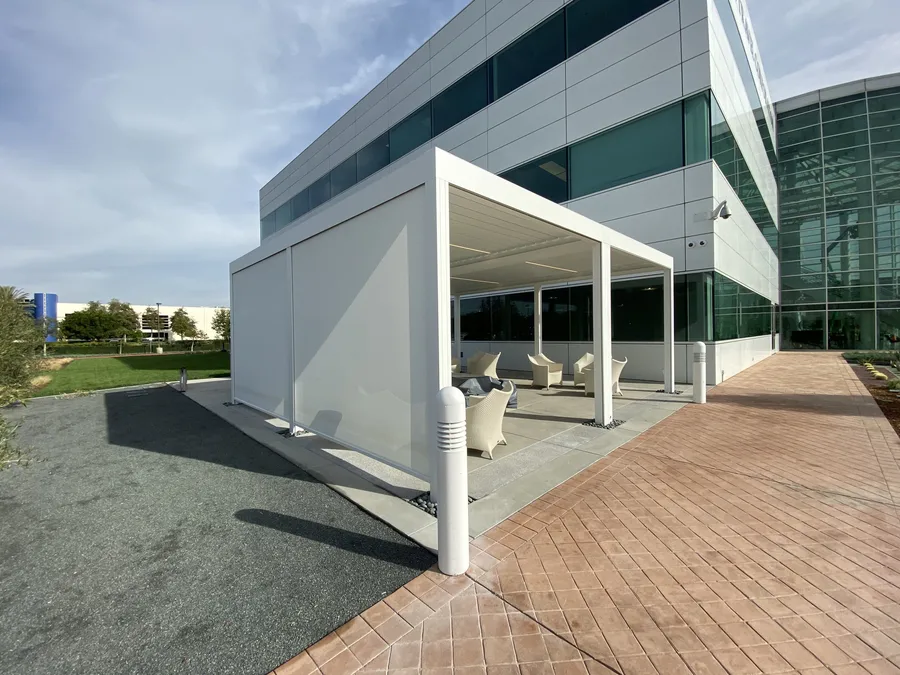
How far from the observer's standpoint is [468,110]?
16562mm

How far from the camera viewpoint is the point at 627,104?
1195 centimetres

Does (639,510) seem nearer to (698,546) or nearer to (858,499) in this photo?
(698,546)

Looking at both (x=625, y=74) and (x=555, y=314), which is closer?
(x=625, y=74)

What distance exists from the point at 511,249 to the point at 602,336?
263 cm

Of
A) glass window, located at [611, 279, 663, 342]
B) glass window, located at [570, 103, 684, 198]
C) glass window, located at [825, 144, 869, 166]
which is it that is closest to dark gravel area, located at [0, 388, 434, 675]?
glass window, located at [611, 279, 663, 342]

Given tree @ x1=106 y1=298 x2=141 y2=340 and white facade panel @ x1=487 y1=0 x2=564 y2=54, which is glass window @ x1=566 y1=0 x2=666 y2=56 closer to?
white facade panel @ x1=487 y1=0 x2=564 y2=54

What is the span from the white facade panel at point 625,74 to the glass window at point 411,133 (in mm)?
7523

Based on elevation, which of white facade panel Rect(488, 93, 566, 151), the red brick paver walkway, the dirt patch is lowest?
the red brick paver walkway

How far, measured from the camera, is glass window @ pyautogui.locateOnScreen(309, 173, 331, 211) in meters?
24.9

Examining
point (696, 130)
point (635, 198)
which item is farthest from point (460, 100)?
point (696, 130)

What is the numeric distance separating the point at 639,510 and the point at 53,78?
10.9 metres

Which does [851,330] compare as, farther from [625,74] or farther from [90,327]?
[90,327]

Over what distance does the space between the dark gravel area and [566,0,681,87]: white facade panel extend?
14563 millimetres

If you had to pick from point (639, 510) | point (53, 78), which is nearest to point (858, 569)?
point (639, 510)
